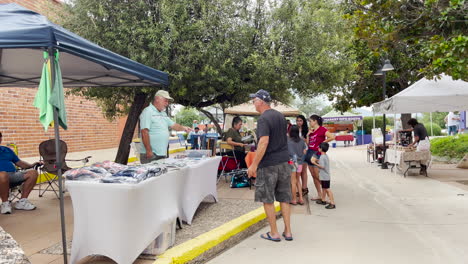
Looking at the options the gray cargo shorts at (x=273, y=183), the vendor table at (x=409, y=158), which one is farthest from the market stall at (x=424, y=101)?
the gray cargo shorts at (x=273, y=183)

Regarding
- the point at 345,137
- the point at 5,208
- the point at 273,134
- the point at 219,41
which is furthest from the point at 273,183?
the point at 345,137

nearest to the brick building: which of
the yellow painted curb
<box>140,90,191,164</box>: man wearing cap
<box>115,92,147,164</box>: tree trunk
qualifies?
<box>115,92,147,164</box>: tree trunk

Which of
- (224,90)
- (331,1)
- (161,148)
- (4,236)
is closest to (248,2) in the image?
(224,90)

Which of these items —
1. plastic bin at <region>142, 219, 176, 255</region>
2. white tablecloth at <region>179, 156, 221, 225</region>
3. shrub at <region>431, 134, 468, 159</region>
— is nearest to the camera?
plastic bin at <region>142, 219, 176, 255</region>

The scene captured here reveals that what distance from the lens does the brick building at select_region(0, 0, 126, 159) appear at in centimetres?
1174

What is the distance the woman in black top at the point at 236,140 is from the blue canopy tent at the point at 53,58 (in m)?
2.19

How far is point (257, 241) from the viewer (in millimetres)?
4941

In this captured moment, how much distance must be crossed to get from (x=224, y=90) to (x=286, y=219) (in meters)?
5.53

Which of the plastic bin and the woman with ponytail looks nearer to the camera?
the plastic bin

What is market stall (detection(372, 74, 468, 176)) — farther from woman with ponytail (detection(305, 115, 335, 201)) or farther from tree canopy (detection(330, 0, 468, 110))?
woman with ponytail (detection(305, 115, 335, 201))

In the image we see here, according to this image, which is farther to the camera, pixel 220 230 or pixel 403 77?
pixel 403 77

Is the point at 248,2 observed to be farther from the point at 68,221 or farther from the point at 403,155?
the point at 68,221

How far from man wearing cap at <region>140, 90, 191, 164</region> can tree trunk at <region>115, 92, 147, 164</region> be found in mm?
4735

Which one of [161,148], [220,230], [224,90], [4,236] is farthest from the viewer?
[224,90]
